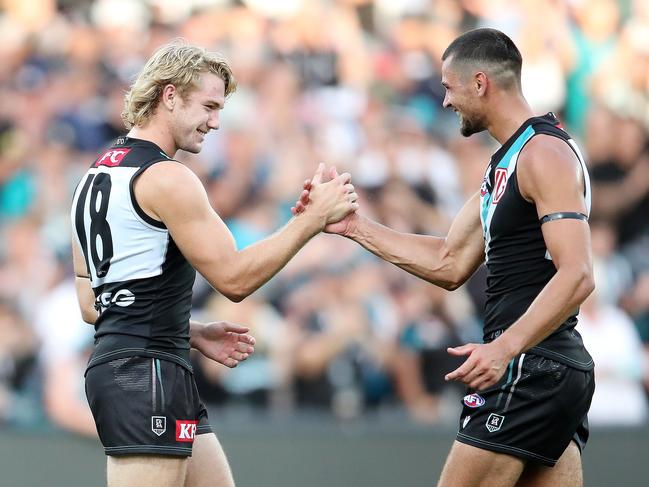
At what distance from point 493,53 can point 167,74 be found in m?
1.57

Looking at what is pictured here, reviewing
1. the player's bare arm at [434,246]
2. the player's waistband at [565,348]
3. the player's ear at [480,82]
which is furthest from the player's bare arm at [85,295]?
the player's ear at [480,82]

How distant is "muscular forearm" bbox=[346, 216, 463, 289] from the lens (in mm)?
5482

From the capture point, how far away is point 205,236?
14.4 feet

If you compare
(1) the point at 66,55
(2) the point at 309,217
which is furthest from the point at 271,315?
(2) the point at 309,217

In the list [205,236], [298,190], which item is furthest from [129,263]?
[298,190]

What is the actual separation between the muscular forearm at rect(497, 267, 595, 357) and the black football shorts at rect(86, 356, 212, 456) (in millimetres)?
1394

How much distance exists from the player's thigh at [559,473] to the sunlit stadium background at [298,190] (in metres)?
3.55

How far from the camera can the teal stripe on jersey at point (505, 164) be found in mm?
4703

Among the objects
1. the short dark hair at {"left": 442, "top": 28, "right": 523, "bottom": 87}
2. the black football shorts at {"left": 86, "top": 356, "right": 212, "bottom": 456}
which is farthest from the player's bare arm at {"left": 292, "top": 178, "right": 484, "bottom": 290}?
the black football shorts at {"left": 86, "top": 356, "right": 212, "bottom": 456}

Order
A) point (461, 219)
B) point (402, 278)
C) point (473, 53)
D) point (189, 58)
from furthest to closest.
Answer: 1. point (402, 278)
2. point (461, 219)
3. point (473, 53)
4. point (189, 58)

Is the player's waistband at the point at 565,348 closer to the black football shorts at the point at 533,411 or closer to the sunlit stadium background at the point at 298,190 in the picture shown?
the black football shorts at the point at 533,411

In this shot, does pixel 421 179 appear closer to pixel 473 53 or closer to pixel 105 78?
pixel 105 78

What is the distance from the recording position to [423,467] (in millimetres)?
8352

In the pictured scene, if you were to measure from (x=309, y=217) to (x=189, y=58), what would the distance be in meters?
0.90
